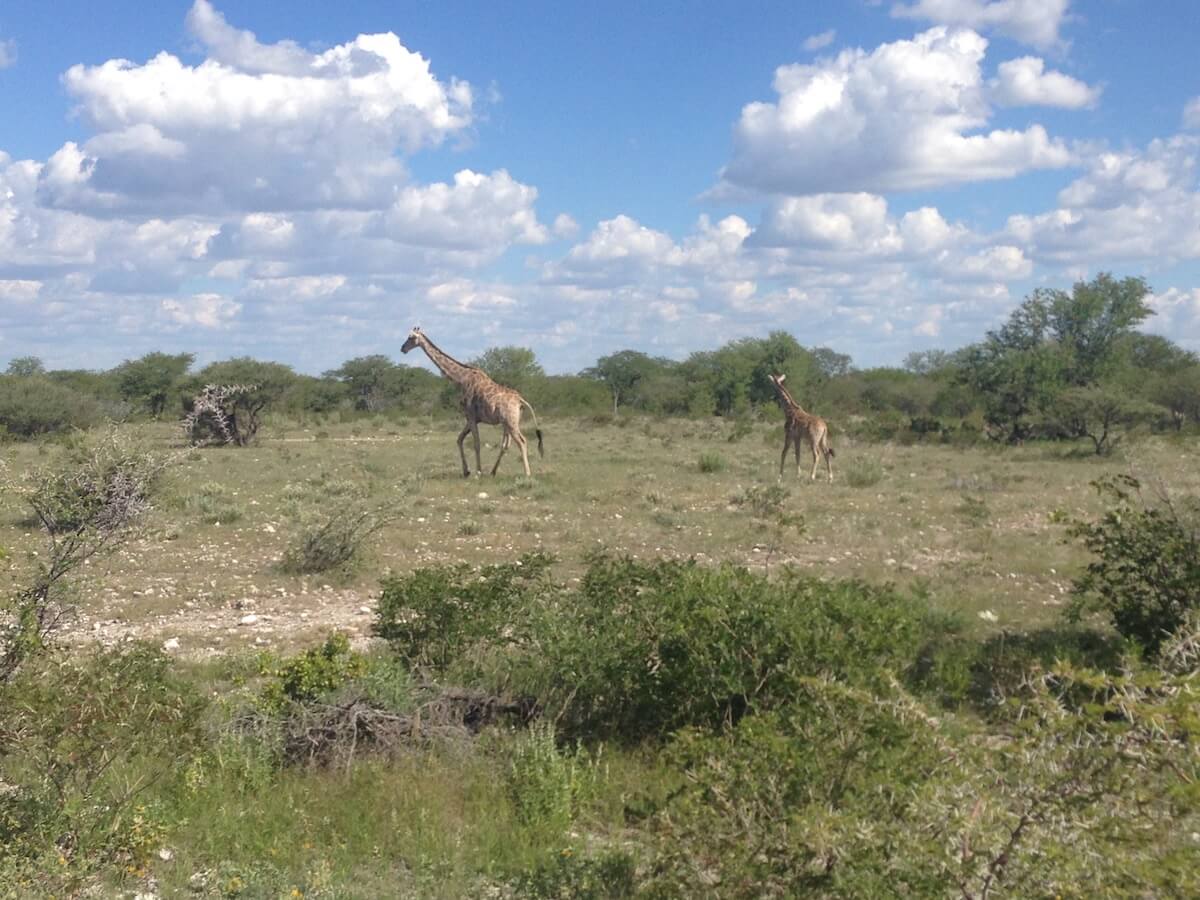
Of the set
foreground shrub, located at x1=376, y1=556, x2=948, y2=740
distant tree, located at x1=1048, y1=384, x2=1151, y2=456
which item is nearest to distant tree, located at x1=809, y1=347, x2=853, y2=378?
distant tree, located at x1=1048, y1=384, x2=1151, y2=456

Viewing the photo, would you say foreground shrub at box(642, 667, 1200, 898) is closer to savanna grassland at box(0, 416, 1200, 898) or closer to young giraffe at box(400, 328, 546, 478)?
savanna grassland at box(0, 416, 1200, 898)

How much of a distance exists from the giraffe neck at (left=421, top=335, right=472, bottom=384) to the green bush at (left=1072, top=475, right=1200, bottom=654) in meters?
14.2

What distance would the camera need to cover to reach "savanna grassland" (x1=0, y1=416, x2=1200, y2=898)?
10.6 feet

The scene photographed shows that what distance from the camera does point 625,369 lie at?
5953 centimetres

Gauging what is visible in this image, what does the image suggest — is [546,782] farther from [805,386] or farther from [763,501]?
[805,386]

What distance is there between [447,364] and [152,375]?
18817 millimetres

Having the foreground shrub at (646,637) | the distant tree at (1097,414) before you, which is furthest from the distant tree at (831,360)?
the foreground shrub at (646,637)

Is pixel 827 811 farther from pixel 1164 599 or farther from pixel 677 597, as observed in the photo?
pixel 1164 599

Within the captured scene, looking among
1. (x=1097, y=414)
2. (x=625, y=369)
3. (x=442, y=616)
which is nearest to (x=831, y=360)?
(x=625, y=369)

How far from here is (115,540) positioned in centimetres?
527

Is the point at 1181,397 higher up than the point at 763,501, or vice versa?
the point at 1181,397

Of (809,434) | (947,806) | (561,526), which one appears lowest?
(561,526)

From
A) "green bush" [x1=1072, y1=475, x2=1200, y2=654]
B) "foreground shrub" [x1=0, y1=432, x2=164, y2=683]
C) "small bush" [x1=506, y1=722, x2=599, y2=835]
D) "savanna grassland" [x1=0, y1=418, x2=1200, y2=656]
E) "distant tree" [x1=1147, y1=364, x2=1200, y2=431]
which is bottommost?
"small bush" [x1=506, y1=722, x2=599, y2=835]

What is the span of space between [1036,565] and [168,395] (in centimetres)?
2904
